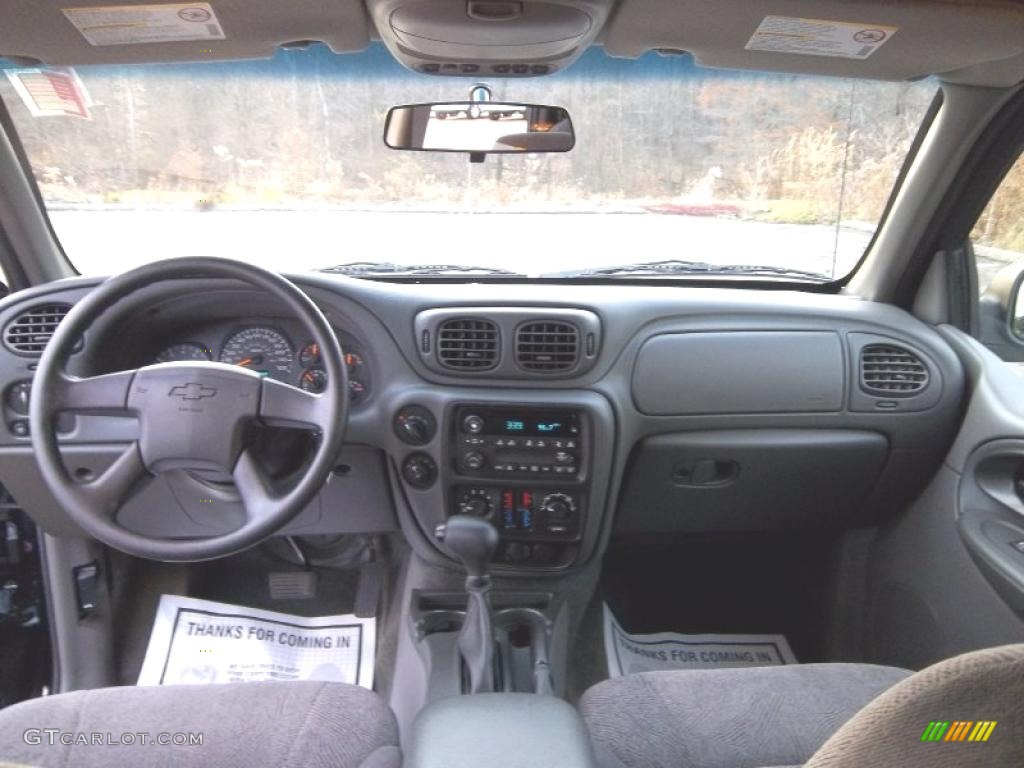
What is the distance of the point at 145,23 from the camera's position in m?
1.81

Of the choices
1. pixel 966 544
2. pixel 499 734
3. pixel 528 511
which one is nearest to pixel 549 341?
pixel 528 511

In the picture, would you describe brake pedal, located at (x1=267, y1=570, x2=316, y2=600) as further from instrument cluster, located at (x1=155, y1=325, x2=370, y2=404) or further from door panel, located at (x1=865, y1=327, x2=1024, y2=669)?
door panel, located at (x1=865, y1=327, x2=1024, y2=669)

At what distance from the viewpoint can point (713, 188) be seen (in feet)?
7.92

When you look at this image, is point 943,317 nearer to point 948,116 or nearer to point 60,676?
point 948,116

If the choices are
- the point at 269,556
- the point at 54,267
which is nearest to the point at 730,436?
the point at 269,556

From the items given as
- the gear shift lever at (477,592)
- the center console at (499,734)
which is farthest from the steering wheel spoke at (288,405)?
the center console at (499,734)

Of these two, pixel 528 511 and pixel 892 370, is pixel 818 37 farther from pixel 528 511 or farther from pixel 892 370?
pixel 528 511

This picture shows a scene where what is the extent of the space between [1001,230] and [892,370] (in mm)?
537

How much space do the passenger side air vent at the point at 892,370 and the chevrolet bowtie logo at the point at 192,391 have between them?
5.69 ft

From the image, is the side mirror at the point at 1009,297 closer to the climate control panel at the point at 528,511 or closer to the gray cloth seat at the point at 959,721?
the climate control panel at the point at 528,511

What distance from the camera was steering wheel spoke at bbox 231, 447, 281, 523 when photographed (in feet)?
5.64

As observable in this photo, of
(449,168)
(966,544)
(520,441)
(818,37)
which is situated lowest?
(966,544)

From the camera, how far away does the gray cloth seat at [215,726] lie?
1.45m

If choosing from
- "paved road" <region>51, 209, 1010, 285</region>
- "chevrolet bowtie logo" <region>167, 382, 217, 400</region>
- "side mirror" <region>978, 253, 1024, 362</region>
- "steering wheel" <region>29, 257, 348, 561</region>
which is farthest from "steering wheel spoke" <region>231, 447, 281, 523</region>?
"side mirror" <region>978, 253, 1024, 362</region>
